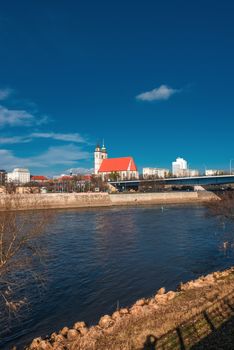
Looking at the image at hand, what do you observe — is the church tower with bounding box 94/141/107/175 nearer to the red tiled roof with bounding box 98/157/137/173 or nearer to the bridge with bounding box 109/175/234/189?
the red tiled roof with bounding box 98/157/137/173

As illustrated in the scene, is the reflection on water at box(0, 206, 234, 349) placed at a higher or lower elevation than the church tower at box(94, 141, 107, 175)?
lower

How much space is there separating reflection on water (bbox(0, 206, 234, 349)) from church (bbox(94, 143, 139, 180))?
129 m

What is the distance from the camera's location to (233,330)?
1008 cm

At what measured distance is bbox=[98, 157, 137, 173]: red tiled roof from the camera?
174800 mm

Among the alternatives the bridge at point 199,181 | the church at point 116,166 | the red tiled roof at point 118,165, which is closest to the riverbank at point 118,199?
the bridge at point 199,181

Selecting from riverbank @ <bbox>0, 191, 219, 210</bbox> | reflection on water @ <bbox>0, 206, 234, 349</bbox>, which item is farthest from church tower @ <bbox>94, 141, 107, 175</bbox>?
reflection on water @ <bbox>0, 206, 234, 349</bbox>

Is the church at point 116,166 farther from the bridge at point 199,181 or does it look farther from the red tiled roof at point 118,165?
the bridge at point 199,181

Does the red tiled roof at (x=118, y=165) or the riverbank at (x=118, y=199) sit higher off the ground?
the red tiled roof at (x=118, y=165)

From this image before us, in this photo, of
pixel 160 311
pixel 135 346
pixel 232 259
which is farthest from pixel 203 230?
pixel 135 346

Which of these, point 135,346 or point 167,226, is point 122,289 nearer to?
point 135,346

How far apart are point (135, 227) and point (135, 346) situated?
35.4m

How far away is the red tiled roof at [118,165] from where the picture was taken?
174800 millimetres

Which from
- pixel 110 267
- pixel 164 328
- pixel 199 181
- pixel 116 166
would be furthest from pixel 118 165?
pixel 164 328

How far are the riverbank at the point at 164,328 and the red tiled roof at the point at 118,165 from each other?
526 ft
